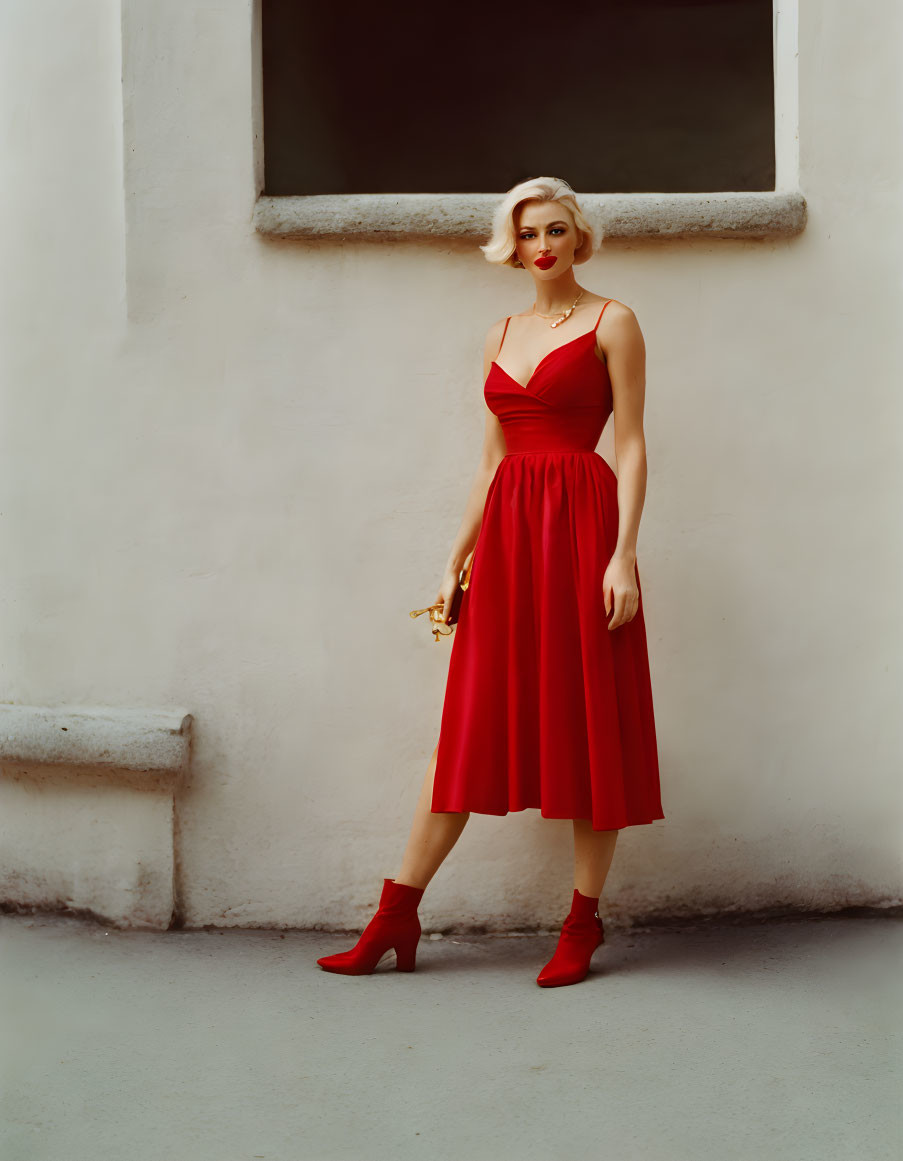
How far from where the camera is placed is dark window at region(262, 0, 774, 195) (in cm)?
626

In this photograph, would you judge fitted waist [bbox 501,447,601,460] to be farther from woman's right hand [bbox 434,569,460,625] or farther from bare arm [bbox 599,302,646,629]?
woman's right hand [bbox 434,569,460,625]

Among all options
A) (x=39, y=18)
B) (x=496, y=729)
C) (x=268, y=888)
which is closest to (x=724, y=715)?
(x=496, y=729)

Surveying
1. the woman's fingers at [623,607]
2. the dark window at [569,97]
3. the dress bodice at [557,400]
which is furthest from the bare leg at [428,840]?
the dark window at [569,97]

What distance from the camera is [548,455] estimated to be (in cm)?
292

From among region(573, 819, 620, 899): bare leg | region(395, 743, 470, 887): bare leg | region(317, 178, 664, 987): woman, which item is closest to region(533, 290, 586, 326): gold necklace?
region(317, 178, 664, 987): woman

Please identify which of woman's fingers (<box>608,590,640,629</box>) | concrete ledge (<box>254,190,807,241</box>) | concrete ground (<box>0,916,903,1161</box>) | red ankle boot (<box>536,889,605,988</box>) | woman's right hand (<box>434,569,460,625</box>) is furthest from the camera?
concrete ledge (<box>254,190,807,241</box>)

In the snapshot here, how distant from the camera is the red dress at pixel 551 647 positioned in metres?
2.79

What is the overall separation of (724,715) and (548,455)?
1.03 meters

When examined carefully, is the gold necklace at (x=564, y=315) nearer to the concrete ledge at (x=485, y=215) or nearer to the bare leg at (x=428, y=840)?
the concrete ledge at (x=485, y=215)

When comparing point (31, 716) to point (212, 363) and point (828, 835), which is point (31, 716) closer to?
point (212, 363)

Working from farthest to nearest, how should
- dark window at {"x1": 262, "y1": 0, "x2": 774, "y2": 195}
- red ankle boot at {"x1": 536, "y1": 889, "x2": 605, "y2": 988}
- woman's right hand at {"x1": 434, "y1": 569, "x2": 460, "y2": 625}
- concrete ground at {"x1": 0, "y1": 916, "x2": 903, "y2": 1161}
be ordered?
dark window at {"x1": 262, "y1": 0, "x2": 774, "y2": 195} < woman's right hand at {"x1": 434, "y1": 569, "x2": 460, "y2": 625} < red ankle boot at {"x1": 536, "y1": 889, "x2": 605, "y2": 988} < concrete ground at {"x1": 0, "y1": 916, "x2": 903, "y2": 1161}

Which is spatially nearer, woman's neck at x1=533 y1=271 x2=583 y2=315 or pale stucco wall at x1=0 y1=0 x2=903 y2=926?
woman's neck at x1=533 y1=271 x2=583 y2=315

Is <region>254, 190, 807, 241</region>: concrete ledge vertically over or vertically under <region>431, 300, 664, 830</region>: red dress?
over

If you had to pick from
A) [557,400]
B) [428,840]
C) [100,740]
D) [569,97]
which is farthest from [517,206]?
[569,97]
